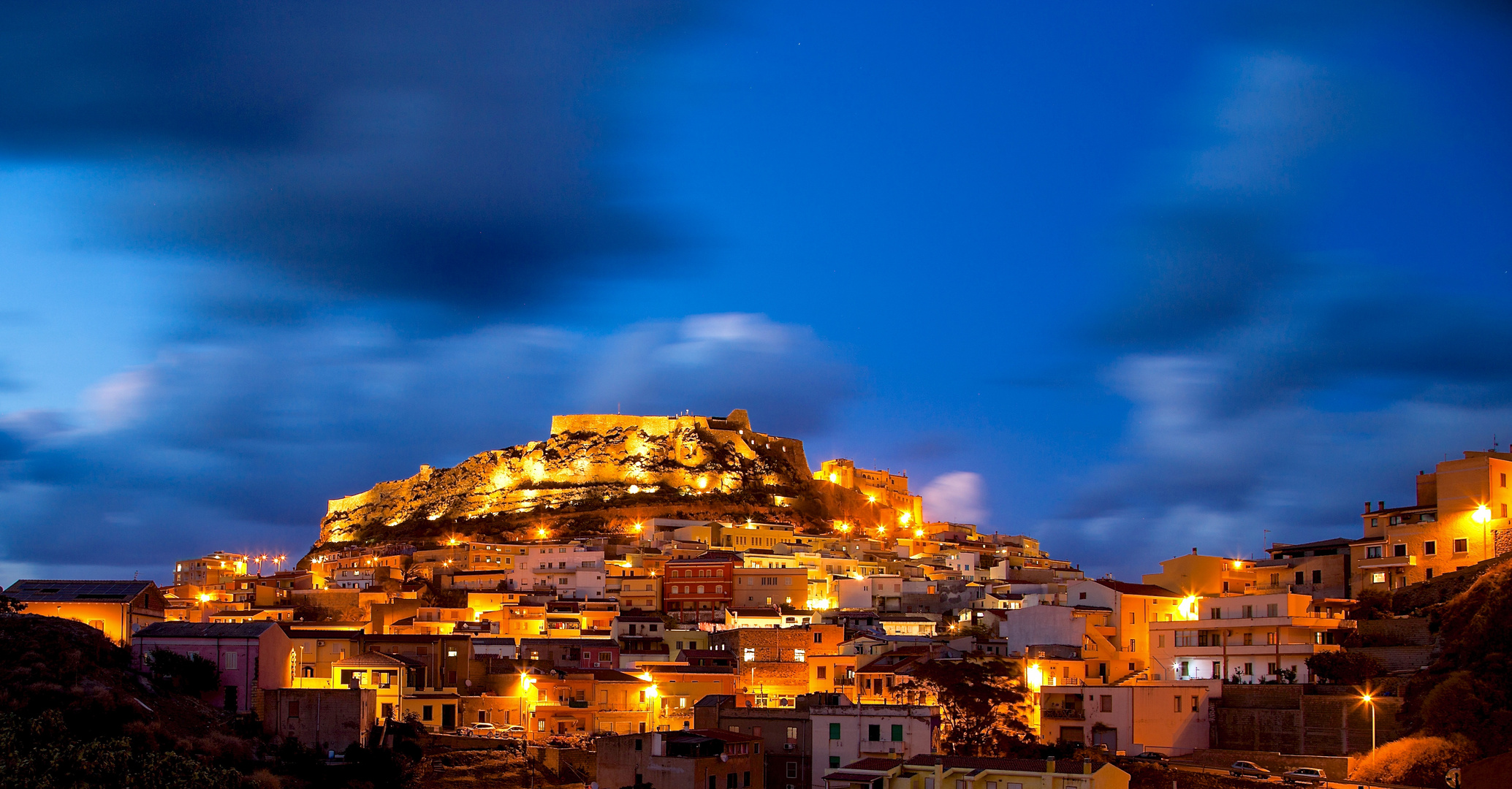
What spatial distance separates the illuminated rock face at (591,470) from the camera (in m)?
120

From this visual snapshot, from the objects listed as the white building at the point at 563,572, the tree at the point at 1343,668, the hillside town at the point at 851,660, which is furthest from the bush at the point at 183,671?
the tree at the point at 1343,668

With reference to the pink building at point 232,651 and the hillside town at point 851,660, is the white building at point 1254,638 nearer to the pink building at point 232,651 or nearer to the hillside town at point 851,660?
the hillside town at point 851,660

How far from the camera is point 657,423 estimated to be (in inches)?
4998

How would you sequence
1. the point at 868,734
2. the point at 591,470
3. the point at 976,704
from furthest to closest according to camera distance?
the point at 591,470 < the point at 976,704 < the point at 868,734

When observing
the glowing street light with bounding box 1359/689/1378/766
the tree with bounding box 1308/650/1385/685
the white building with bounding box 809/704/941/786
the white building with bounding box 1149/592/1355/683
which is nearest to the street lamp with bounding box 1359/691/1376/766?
the glowing street light with bounding box 1359/689/1378/766

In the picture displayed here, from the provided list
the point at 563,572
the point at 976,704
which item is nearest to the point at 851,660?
the point at 976,704

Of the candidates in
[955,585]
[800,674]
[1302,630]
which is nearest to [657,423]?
[955,585]

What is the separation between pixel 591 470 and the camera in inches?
4865

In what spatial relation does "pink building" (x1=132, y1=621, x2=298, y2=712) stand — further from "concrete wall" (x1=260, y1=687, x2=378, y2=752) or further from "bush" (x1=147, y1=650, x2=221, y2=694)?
"concrete wall" (x1=260, y1=687, x2=378, y2=752)

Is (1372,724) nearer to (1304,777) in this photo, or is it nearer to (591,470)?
(1304,777)

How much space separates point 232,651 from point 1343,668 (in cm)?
3455

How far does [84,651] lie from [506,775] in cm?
1255

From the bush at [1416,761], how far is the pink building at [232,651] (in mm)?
31956

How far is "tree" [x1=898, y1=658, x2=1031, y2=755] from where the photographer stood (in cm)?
4600
